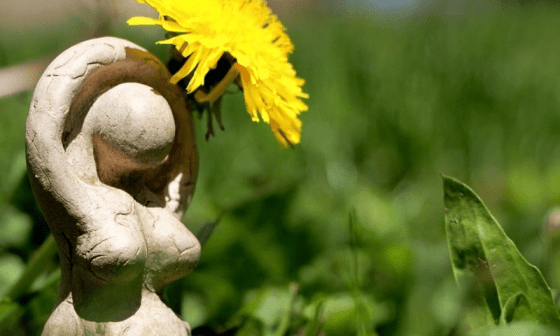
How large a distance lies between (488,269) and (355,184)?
1.02 metres

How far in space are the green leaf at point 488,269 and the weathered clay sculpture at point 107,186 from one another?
1.24 feet

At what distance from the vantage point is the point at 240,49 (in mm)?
738

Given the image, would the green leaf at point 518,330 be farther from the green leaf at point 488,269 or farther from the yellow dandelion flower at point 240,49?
the yellow dandelion flower at point 240,49

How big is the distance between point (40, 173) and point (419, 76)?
7.14 ft

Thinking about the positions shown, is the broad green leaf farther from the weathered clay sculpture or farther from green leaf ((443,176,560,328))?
the weathered clay sculpture

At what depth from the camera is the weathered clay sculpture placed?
2.19 ft

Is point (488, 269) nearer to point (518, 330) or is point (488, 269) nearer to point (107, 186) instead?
point (518, 330)

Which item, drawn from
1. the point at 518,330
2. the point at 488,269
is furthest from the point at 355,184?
the point at 518,330

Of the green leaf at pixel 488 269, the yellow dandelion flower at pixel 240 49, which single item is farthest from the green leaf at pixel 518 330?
the yellow dandelion flower at pixel 240 49

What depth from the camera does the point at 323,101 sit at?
255 cm

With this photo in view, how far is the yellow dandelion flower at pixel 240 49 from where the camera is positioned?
70 cm

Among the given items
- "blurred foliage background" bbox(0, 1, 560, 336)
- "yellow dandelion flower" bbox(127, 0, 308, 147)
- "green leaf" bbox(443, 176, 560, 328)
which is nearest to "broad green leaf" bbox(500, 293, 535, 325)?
"green leaf" bbox(443, 176, 560, 328)

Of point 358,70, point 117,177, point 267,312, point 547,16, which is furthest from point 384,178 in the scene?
point 547,16

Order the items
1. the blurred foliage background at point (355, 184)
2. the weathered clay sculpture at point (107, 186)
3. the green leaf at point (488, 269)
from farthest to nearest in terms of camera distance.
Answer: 1. the blurred foliage background at point (355, 184)
2. the green leaf at point (488, 269)
3. the weathered clay sculpture at point (107, 186)
